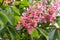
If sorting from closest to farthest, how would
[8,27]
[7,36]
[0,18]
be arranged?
[0,18] → [8,27] → [7,36]

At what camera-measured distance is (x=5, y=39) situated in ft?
3.08

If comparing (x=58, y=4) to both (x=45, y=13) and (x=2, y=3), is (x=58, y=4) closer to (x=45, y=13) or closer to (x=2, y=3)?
(x=45, y=13)

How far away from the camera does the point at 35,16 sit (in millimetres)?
765

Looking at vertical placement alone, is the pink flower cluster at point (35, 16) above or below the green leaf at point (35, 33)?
above

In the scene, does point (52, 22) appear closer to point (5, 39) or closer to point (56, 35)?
point (56, 35)

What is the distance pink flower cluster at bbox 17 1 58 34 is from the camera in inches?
30.0

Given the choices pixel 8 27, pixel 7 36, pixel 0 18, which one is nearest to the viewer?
pixel 0 18

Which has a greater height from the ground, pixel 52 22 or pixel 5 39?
pixel 52 22

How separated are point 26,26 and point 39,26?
0.46 ft

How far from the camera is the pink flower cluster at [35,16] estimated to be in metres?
0.76

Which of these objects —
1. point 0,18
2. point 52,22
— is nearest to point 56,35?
point 52,22

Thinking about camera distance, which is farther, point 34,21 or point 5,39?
point 5,39

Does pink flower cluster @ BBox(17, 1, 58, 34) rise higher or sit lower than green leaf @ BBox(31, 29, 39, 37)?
higher

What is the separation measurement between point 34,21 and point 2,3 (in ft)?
0.63
